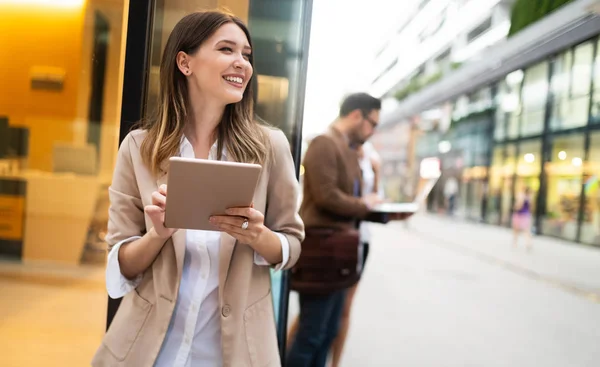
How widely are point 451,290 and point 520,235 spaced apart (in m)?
5.69

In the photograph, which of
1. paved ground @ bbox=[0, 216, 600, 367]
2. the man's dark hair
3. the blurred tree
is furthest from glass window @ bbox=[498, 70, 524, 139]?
the man's dark hair

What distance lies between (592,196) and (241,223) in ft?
29.9

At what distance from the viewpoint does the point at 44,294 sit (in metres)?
2.29

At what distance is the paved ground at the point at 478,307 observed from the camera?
4.43 m

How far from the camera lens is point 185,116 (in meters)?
1.17

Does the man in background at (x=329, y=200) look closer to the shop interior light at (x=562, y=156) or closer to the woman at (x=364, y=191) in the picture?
the woman at (x=364, y=191)

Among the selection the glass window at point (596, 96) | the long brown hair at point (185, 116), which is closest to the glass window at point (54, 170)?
the long brown hair at point (185, 116)

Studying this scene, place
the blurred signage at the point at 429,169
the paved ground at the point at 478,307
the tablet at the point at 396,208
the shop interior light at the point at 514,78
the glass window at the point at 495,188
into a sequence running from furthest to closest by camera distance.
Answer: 1. the glass window at the point at 495,188
2. the shop interior light at the point at 514,78
3. the paved ground at the point at 478,307
4. the tablet at the point at 396,208
5. the blurred signage at the point at 429,169

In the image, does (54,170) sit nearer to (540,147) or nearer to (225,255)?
(225,255)

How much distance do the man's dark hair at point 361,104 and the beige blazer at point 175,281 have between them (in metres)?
1.57

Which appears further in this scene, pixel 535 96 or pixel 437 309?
pixel 535 96

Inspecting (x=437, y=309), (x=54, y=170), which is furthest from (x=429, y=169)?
(x=437, y=309)

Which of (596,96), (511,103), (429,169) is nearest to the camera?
(429,169)

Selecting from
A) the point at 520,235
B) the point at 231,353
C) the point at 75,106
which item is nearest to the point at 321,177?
the point at 75,106
